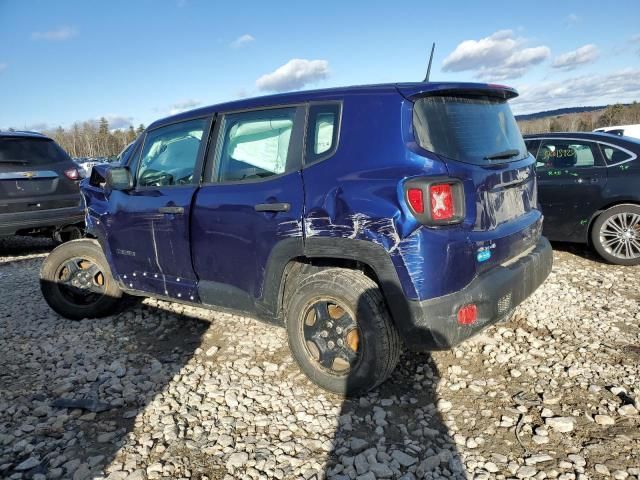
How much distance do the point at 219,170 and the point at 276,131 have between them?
1.74 ft

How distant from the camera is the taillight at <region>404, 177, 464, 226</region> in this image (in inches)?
96.9

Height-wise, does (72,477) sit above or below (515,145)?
below

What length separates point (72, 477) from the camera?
2.37 meters

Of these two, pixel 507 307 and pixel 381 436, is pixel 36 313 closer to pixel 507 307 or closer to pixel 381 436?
pixel 381 436

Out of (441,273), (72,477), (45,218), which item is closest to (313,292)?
(441,273)

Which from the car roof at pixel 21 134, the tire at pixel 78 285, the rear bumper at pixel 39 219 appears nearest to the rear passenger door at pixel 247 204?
the tire at pixel 78 285

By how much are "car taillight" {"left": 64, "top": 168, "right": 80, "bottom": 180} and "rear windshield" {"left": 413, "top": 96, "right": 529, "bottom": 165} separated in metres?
5.78

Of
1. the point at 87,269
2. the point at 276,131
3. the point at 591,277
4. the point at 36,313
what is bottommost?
the point at 591,277

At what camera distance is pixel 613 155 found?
18.0 feet

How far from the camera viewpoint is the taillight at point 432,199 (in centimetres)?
246

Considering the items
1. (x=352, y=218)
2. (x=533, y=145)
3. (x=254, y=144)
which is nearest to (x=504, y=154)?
(x=352, y=218)

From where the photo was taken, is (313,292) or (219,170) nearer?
(313,292)

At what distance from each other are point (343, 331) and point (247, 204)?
1.02 meters

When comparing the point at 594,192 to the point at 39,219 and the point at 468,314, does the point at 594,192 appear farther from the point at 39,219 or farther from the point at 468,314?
the point at 39,219
